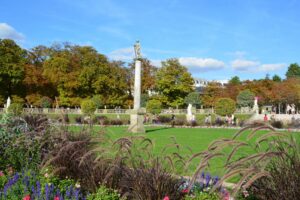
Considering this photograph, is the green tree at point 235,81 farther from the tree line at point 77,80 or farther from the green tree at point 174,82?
the green tree at point 174,82

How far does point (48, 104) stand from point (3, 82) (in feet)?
24.7

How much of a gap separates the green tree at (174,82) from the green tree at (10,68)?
22494 millimetres

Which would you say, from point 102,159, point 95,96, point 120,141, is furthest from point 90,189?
point 95,96

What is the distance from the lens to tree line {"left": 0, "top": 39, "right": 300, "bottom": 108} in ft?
196

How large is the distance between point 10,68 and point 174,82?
26.4 m

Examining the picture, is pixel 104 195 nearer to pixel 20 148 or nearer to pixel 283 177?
pixel 283 177

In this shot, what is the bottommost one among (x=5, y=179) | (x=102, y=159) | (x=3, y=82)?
(x=5, y=179)

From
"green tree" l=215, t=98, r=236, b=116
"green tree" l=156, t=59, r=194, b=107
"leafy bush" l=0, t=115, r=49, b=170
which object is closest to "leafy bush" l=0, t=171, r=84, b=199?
"leafy bush" l=0, t=115, r=49, b=170

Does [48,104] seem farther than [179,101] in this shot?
No

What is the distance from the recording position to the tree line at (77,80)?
196 feet

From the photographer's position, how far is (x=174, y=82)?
216 feet

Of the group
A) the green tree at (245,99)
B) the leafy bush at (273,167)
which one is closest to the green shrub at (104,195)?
the leafy bush at (273,167)

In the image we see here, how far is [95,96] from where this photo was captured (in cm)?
5909

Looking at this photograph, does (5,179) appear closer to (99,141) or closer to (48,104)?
(99,141)
